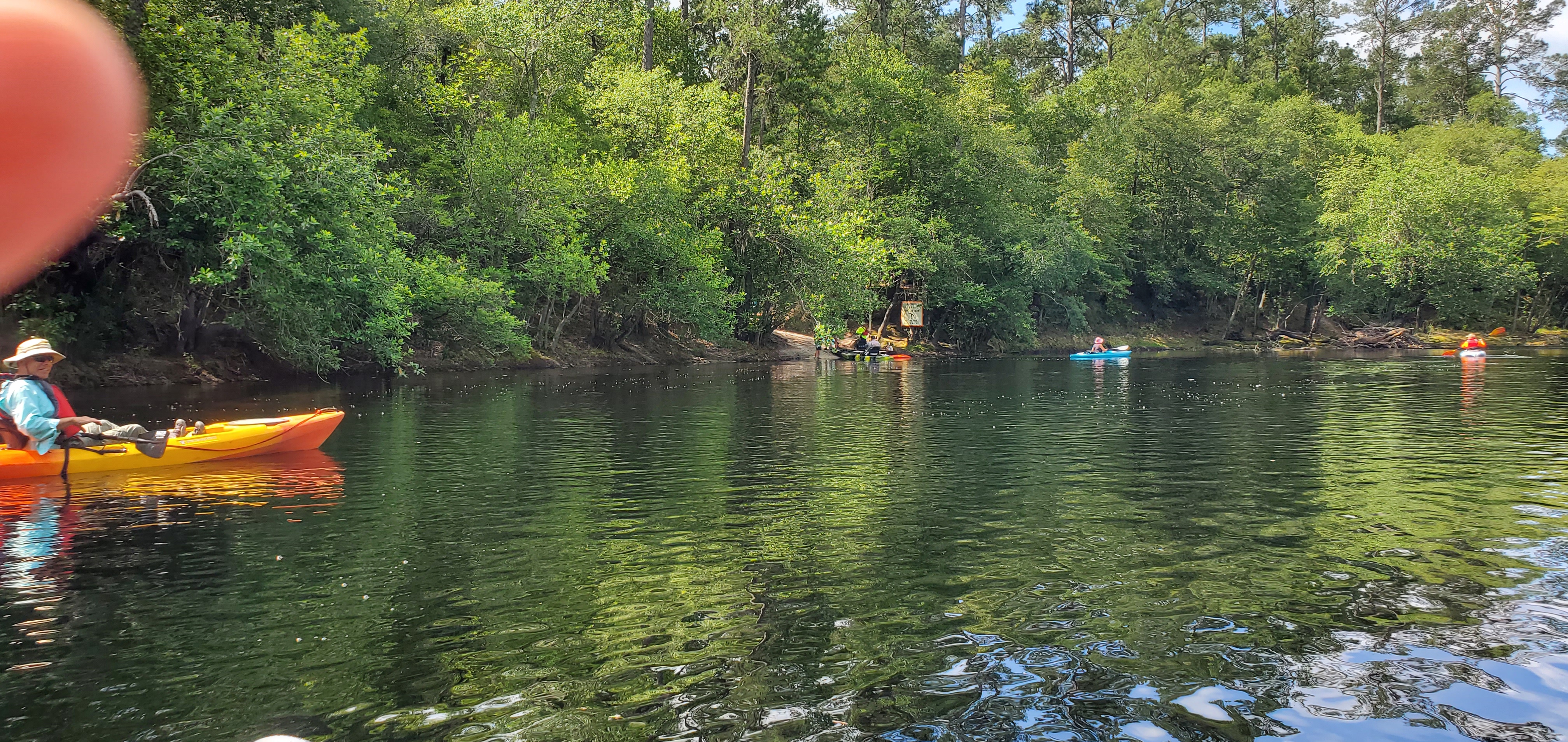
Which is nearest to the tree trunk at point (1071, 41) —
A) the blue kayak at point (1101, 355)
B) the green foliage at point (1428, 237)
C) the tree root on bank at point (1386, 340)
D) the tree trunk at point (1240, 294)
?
the tree trunk at point (1240, 294)

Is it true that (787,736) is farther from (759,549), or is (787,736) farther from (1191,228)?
(1191,228)

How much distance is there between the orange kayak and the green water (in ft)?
1.36

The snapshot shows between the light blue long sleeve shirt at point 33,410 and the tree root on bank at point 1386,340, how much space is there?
68.3 m

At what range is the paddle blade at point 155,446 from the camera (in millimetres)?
14836

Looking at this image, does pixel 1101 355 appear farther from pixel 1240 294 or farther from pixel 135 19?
pixel 135 19

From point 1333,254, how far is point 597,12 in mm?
52349

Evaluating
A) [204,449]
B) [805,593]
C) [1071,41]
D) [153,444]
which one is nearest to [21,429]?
[153,444]

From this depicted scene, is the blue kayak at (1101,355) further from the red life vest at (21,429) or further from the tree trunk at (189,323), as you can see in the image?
the red life vest at (21,429)

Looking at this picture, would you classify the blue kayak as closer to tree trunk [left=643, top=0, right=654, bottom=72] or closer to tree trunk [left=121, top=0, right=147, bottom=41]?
tree trunk [left=643, top=0, right=654, bottom=72]

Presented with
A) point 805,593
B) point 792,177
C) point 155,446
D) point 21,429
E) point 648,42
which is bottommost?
point 805,593

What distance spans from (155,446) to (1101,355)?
47.7 meters

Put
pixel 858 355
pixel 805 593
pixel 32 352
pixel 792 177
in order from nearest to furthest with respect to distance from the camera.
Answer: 1. pixel 805 593
2. pixel 32 352
3. pixel 792 177
4. pixel 858 355

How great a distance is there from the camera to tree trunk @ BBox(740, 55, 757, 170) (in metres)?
51.3

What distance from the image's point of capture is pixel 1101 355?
2137 inches
